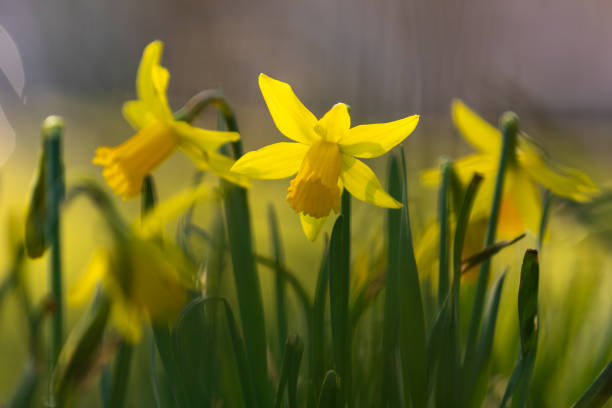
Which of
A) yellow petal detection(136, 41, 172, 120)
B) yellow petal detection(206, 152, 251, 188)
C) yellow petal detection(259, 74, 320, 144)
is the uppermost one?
yellow petal detection(136, 41, 172, 120)

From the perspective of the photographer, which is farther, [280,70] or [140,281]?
[280,70]

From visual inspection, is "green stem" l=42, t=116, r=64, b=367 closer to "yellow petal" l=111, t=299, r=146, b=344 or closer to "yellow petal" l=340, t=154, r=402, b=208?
"yellow petal" l=111, t=299, r=146, b=344

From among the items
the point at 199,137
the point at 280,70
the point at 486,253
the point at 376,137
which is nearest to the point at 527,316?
the point at 486,253

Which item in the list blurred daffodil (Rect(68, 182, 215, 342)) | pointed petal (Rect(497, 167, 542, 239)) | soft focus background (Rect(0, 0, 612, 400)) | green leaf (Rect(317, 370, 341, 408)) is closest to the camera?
blurred daffodil (Rect(68, 182, 215, 342))

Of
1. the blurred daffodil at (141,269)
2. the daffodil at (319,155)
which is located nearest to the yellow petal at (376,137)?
the daffodil at (319,155)

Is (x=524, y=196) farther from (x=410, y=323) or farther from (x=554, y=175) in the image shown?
(x=410, y=323)

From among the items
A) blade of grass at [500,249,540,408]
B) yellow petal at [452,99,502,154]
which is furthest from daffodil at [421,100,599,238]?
blade of grass at [500,249,540,408]

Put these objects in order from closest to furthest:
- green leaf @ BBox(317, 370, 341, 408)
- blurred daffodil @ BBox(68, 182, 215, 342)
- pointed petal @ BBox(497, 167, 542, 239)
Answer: blurred daffodil @ BBox(68, 182, 215, 342)
green leaf @ BBox(317, 370, 341, 408)
pointed petal @ BBox(497, 167, 542, 239)

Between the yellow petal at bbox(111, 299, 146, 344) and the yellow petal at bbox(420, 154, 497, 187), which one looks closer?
the yellow petal at bbox(111, 299, 146, 344)
